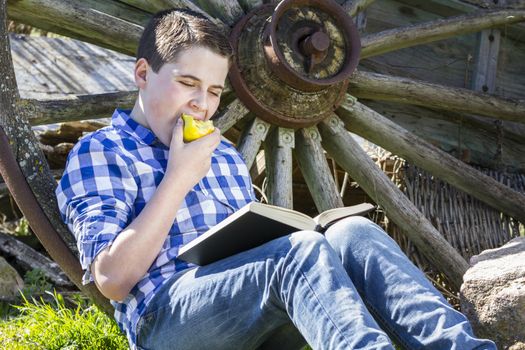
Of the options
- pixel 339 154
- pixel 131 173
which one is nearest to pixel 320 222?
pixel 131 173

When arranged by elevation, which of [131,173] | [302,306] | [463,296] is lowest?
[463,296]

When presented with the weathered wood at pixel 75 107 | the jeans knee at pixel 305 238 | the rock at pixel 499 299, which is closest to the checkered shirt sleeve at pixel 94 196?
the jeans knee at pixel 305 238

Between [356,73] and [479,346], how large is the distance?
198 centimetres

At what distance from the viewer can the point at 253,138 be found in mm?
3457

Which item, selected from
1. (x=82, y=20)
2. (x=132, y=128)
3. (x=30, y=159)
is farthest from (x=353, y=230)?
(x=82, y=20)

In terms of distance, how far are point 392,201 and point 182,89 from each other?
1.56 m

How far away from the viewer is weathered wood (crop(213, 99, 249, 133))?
3.39m

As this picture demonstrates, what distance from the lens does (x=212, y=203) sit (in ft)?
8.00

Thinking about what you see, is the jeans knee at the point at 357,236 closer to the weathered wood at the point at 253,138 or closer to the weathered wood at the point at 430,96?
the weathered wood at the point at 253,138

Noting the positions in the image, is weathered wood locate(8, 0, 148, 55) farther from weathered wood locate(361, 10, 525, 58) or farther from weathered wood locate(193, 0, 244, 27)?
weathered wood locate(361, 10, 525, 58)

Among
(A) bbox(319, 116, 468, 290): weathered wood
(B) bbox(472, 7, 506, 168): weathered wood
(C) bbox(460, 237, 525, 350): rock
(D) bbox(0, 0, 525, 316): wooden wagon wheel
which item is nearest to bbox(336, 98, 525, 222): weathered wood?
(D) bbox(0, 0, 525, 316): wooden wagon wheel

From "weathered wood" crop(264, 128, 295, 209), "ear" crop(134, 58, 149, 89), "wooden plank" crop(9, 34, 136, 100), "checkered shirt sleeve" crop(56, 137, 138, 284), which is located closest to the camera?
"checkered shirt sleeve" crop(56, 137, 138, 284)

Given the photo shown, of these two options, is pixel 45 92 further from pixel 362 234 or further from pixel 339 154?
pixel 362 234

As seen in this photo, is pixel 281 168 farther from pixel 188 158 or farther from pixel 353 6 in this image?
pixel 188 158
